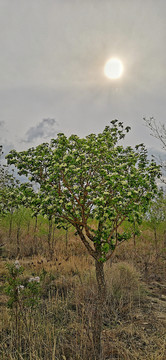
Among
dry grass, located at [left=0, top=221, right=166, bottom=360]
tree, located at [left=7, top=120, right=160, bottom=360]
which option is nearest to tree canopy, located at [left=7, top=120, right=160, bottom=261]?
tree, located at [left=7, top=120, right=160, bottom=360]

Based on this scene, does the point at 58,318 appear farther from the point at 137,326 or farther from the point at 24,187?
the point at 24,187

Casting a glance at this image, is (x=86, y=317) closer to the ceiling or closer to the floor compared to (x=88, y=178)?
closer to the floor

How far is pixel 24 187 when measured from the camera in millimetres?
4461

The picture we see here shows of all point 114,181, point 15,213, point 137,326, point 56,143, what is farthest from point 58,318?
point 15,213

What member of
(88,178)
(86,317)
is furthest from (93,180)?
(86,317)

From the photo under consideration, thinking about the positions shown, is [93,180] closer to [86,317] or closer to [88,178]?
[88,178]

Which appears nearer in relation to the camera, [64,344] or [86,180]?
[64,344]

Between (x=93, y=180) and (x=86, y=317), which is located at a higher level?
(x=93, y=180)

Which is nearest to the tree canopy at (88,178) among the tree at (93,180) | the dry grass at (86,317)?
the tree at (93,180)

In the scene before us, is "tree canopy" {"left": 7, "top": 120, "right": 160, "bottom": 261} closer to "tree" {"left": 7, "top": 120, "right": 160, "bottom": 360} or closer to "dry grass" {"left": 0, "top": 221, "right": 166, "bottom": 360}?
"tree" {"left": 7, "top": 120, "right": 160, "bottom": 360}

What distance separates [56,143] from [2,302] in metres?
3.79

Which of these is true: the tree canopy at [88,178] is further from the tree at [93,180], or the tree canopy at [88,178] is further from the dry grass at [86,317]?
the dry grass at [86,317]

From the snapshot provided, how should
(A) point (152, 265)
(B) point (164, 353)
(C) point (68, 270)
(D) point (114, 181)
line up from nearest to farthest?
(B) point (164, 353)
(D) point (114, 181)
(C) point (68, 270)
(A) point (152, 265)

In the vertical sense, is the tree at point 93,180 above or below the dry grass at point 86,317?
above
